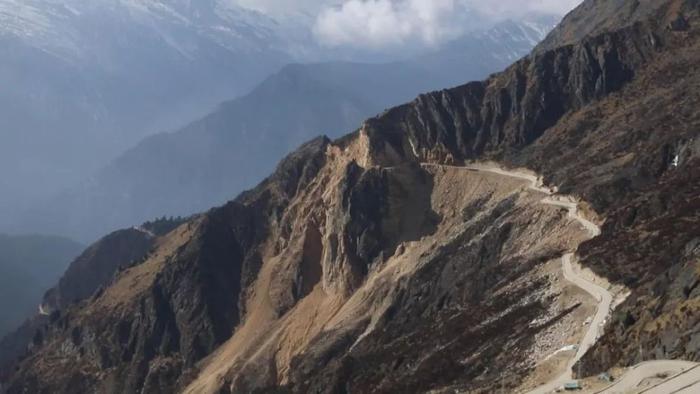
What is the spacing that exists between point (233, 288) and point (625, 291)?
82.2 metres

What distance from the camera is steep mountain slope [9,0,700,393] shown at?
67.6m

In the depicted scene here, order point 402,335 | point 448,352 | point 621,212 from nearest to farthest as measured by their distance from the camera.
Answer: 1. point 448,352
2. point 621,212
3. point 402,335

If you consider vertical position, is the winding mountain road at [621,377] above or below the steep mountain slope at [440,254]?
below

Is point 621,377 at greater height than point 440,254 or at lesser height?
lesser

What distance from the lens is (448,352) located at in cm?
7119

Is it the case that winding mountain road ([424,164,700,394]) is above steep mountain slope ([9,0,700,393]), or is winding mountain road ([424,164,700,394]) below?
below

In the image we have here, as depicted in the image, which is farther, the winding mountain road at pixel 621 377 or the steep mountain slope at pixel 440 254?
the steep mountain slope at pixel 440 254

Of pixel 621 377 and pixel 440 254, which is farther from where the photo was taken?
pixel 440 254

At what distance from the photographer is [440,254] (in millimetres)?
101688

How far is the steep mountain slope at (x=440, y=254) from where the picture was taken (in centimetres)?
6756

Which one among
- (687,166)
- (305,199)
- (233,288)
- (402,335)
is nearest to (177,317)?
(233,288)

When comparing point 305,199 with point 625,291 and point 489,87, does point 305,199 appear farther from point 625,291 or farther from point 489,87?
point 625,291

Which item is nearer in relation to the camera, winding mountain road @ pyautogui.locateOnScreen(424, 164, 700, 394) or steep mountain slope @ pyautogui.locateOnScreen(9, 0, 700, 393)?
winding mountain road @ pyautogui.locateOnScreen(424, 164, 700, 394)

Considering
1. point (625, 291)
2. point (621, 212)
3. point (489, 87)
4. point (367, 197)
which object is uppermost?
point (489, 87)
